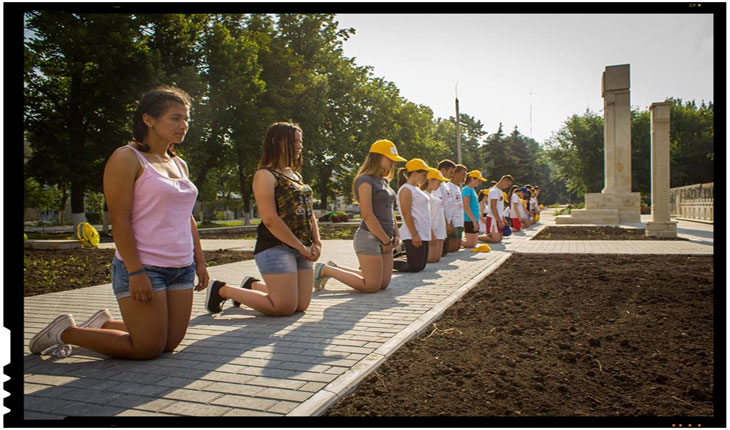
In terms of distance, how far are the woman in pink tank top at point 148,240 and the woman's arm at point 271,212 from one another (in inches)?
47.0

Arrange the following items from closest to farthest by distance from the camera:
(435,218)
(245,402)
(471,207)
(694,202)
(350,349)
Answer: (245,402), (350,349), (435,218), (471,207), (694,202)

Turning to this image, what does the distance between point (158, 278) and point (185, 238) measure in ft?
1.08

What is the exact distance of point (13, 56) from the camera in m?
2.32

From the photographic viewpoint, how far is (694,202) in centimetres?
2736

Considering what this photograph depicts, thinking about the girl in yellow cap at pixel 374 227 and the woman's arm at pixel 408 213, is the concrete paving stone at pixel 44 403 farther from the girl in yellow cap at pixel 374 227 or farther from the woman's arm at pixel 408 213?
the woman's arm at pixel 408 213

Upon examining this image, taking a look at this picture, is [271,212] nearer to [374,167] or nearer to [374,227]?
[374,227]

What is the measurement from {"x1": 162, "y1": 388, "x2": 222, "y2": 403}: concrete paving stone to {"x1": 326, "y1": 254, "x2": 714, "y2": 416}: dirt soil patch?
2.36ft

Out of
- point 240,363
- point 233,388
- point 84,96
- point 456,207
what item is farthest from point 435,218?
point 84,96

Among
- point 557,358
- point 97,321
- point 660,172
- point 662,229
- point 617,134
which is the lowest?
point 557,358

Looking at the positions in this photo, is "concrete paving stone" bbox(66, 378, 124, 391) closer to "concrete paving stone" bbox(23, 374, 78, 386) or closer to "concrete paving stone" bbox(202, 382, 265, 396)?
"concrete paving stone" bbox(23, 374, 78, 386)

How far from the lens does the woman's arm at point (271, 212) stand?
5.03 metres

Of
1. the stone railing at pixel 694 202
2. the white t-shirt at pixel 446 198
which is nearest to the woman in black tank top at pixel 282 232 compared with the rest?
the white t-shirt at pixel 446 198

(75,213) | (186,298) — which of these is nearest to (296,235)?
(186,298)

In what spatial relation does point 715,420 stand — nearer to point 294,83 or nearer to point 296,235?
point 296,235
